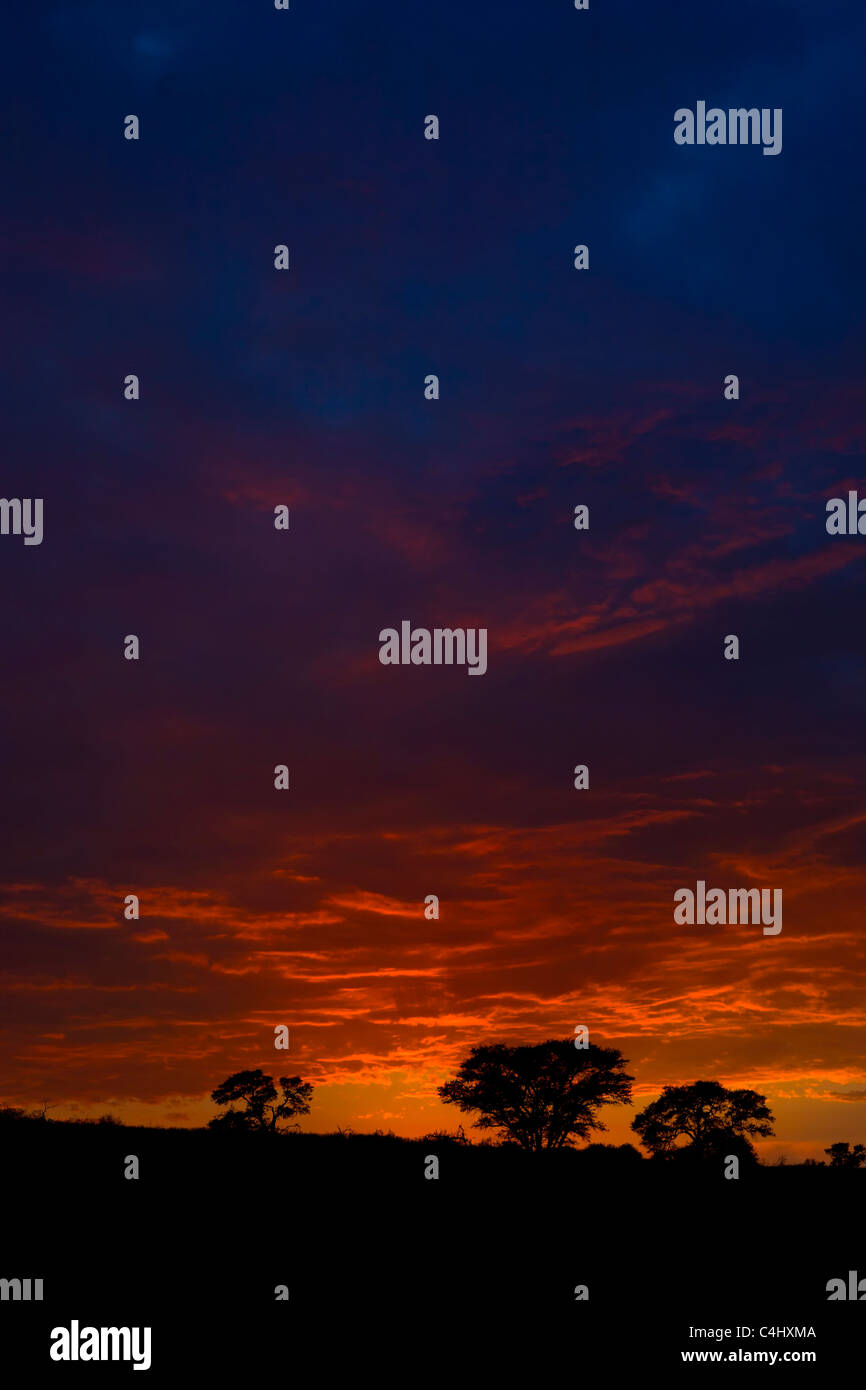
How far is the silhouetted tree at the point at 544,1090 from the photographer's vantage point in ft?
246

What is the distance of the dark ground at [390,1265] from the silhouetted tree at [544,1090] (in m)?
39.2

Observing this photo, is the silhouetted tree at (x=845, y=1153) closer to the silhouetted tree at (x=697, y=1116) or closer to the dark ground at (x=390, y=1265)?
the silhouetted tree at (x=697, y=1116)

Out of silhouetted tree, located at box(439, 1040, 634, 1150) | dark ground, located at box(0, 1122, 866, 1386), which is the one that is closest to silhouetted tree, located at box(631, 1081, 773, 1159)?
silhouetted tree, located at box(439, 1040, 634, 1150)

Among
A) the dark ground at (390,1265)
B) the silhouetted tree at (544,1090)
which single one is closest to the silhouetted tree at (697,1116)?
the silhouetted tree at (544,1090)

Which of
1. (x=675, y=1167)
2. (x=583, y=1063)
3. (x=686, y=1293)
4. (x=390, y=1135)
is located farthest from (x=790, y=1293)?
(x=583, y=1063)

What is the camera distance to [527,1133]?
75.3 metres

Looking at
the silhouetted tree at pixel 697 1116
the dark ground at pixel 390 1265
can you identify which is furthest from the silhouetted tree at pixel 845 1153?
the dark ground at pixel 390 1265

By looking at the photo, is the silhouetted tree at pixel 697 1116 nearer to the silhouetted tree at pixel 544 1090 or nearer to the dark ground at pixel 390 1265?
the silhouetted tree at pixel 544 1090

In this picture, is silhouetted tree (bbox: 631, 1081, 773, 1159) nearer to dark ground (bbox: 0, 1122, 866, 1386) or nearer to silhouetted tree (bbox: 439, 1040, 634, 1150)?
silhouetted tree (bbox: 439, 1040, 634, 1150)

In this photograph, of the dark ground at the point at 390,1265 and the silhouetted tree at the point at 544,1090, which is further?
the silhouetted tree at the point at 544,1090

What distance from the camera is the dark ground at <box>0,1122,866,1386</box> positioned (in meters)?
22.0

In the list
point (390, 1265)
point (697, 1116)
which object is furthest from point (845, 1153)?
point (390, 1265)

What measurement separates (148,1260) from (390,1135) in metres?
21.6
